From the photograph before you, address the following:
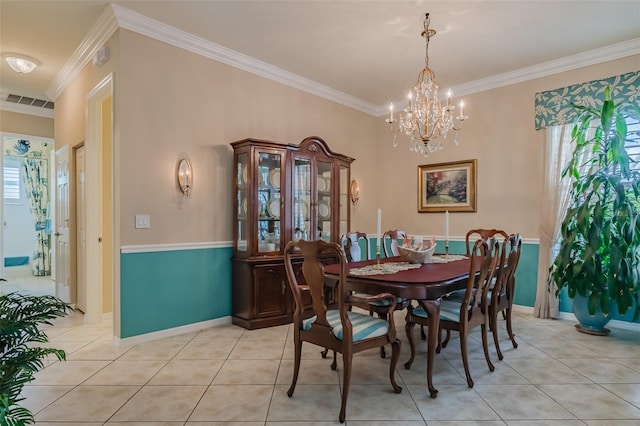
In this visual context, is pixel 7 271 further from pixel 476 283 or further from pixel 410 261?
pixel 476 283

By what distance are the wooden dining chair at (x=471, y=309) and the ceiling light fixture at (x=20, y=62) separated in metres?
4.79

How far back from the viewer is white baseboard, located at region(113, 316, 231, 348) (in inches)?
125

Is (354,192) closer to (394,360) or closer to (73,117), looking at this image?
(394,360)

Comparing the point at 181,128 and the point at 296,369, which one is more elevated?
the point at 181,128

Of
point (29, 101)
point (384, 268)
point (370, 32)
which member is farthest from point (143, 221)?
point (29, 101)

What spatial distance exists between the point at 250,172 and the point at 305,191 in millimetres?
752

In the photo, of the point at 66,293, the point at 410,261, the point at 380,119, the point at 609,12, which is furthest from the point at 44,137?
the point at 609,12

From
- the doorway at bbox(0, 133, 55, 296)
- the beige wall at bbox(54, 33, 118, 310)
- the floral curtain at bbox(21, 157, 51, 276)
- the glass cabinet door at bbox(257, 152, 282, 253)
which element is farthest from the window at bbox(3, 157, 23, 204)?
the glass cabinet door at bbox(257, 152, 282, 253)

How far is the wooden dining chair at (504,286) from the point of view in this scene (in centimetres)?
275

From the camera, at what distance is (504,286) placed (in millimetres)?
3006

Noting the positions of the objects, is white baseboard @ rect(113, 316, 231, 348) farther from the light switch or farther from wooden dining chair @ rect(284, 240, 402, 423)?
wooden dining chair @ rect(284, 240, 402, 423)

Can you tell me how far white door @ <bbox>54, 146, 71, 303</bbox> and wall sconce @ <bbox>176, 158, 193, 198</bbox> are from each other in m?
2.01

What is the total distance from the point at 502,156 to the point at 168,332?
433cm

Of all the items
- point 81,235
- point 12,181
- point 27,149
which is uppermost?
point 27,149
